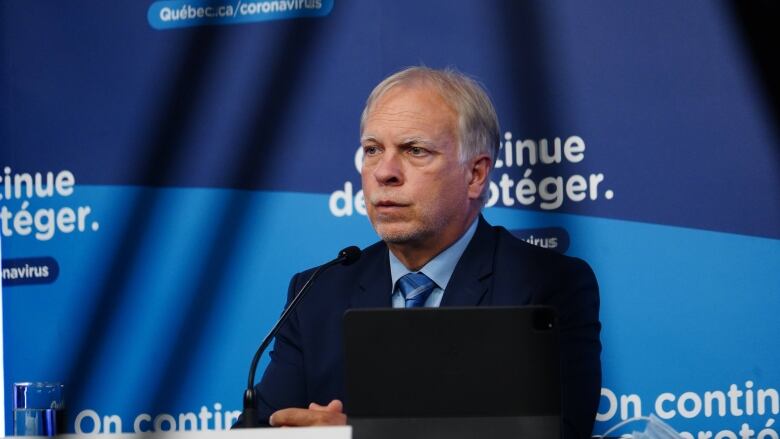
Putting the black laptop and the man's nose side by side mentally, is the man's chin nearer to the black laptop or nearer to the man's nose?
the man's nose

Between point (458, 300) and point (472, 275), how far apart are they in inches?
3.3

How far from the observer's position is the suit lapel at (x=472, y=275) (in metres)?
2.65

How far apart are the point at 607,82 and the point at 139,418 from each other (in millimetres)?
1907

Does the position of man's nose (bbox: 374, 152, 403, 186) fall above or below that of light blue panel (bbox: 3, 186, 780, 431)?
above

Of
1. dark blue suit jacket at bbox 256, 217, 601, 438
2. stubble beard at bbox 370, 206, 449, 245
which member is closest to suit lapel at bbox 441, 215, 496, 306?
dark blue suit jacket at bbox 256, 217, 601, 438

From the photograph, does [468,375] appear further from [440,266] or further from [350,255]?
[440,266]

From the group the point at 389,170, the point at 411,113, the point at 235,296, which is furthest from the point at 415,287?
the point at 235,296

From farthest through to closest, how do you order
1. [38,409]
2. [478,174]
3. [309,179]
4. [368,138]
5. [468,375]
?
[309,179], [478,174], [368,138], [38,409], [468,375]

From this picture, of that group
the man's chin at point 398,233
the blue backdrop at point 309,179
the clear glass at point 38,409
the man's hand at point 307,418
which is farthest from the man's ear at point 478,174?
the clear glass at point 38,409

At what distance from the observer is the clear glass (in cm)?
222

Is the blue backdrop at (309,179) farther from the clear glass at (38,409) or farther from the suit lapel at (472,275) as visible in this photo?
the clear glass at (38,409)

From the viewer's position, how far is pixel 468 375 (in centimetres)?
172

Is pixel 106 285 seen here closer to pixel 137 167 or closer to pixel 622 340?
pixel 137 167

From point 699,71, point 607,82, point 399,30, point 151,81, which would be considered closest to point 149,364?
point 151,81
